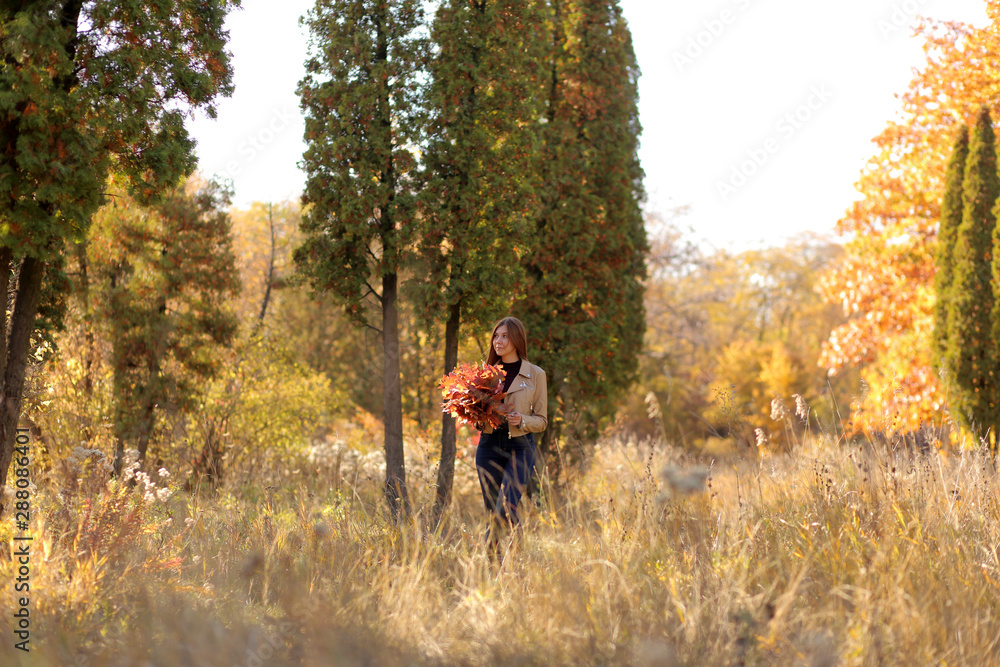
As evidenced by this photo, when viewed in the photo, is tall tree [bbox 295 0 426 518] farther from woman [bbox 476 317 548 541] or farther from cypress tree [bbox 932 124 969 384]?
cypress tree [bbox 932 124 969 384]

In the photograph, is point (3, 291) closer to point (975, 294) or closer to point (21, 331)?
point (21, 331)

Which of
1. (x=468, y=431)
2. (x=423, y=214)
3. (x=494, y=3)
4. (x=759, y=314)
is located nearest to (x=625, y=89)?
(x=494, y=3)

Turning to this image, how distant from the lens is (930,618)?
336 centimetres

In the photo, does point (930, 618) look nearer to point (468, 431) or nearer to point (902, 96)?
point (468, 431)

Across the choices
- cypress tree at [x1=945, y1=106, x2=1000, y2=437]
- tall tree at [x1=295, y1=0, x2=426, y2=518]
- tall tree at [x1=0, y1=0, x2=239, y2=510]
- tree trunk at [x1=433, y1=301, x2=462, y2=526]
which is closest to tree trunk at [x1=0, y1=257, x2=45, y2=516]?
tall tree at [x1=0, y1=0, x2=239, y2=510]

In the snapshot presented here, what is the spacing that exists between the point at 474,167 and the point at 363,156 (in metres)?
1.24

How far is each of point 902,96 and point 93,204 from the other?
553 inches

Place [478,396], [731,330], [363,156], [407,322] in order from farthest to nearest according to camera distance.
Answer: [731,330] → [407,322] → [363,156] → [478,396]

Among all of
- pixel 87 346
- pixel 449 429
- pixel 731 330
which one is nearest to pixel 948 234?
pixel 449 429

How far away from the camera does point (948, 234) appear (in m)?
11.8

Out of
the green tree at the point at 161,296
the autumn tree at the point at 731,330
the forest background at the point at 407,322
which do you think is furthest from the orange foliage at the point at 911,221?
the green tree at the point at 161,296

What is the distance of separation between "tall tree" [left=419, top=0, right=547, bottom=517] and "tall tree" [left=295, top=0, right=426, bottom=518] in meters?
0.33

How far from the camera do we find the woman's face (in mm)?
5777

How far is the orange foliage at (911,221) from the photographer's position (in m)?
13.2
